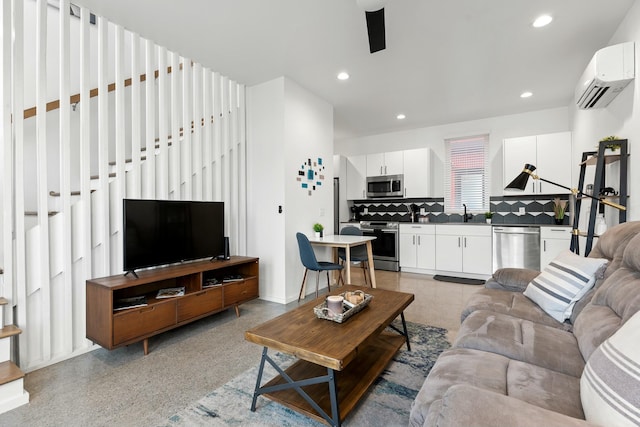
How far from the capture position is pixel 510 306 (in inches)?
81.0

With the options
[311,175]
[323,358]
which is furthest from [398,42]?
[323,358]

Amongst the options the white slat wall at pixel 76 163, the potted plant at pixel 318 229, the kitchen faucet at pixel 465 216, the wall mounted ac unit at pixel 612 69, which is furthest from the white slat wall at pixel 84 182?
the kitchen faucet at pixel 465 216

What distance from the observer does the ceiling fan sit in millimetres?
1940

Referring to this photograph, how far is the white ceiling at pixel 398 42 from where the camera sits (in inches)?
96.6

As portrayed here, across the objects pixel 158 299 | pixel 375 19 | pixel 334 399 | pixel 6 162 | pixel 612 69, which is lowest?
pixel 334 399

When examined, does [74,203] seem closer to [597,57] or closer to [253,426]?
[253,426]

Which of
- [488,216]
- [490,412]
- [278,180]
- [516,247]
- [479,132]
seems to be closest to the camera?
[490,412]

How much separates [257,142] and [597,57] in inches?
139

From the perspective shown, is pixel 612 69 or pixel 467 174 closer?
pixel 612 69

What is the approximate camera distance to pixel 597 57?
8.34 feet

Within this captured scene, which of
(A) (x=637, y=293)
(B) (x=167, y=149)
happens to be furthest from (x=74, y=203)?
(A) (x=637, y=293)

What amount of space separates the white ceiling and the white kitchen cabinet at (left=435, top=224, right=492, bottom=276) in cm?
204

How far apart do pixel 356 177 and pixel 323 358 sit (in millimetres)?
5147

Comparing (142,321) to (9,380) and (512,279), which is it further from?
(512,279)
